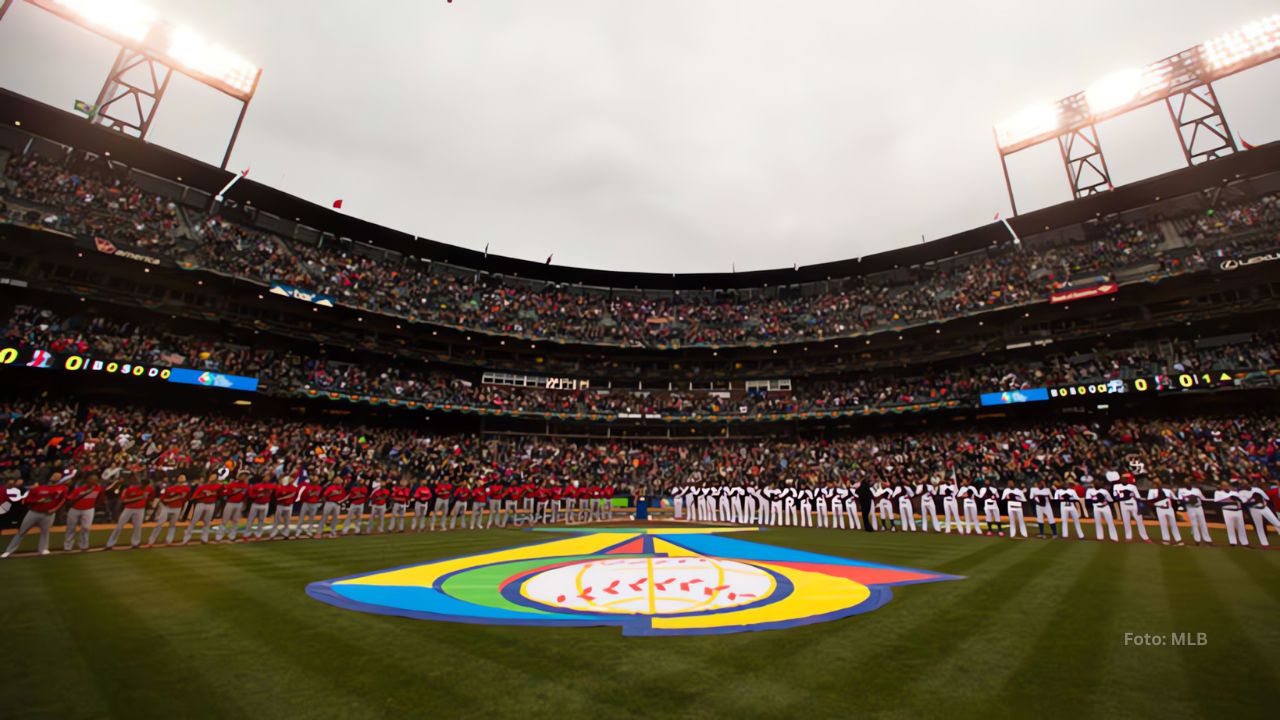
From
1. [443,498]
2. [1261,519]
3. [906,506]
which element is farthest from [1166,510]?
[443,498]

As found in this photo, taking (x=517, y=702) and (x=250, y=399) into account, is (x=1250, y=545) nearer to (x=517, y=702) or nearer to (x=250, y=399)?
(x=517, y=702)

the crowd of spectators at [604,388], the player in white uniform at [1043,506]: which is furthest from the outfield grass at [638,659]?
the crowd of spectators at [604,388]

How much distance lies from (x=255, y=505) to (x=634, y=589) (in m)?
14.5

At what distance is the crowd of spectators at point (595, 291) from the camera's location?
95.3ft

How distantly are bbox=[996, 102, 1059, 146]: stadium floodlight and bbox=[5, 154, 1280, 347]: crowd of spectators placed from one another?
9586 mm

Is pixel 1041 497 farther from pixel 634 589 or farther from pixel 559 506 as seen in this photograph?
pixel 559 506

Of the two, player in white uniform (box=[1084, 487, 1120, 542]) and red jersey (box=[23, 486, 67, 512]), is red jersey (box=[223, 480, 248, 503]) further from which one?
player in white uniform (box=[1084, 487, 1120, 542])

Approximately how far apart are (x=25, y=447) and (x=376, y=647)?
97.3ft

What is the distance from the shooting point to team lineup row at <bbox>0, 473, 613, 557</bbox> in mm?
11906

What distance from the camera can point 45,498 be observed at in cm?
1130

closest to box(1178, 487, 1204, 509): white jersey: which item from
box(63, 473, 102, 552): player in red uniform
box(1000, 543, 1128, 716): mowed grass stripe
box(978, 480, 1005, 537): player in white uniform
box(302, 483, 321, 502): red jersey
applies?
box(978, 480, 1005, 537): player in white uniform

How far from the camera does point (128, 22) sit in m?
27.7

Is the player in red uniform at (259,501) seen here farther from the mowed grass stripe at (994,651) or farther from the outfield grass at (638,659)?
the mowed grass stripe at (994,651)

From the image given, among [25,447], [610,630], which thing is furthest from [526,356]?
[610,630]
